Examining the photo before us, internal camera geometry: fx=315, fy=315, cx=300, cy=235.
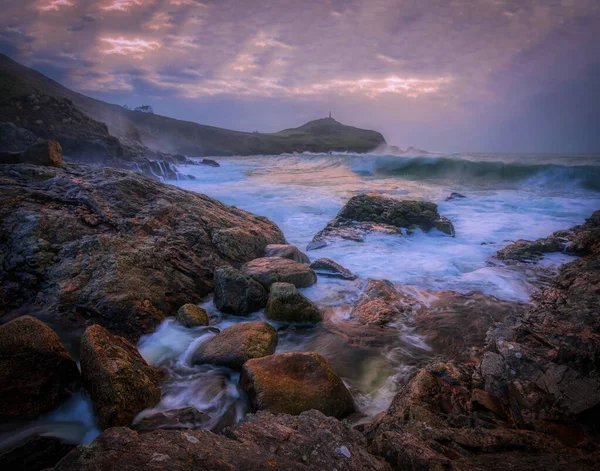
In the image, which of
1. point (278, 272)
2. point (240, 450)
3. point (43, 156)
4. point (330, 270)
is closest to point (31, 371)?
point (240, 450)

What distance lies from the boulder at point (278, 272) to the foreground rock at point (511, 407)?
97.0 inches

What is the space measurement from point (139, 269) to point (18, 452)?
227 cm

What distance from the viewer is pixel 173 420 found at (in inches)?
96.0

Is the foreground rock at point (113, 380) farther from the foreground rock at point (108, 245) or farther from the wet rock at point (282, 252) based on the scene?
the wet rock at point (282, 252)

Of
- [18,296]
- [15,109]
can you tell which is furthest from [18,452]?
[15,109]

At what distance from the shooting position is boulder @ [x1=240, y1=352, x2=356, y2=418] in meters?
2.40

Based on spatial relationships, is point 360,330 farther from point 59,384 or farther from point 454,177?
point 454,177

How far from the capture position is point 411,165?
26.6m


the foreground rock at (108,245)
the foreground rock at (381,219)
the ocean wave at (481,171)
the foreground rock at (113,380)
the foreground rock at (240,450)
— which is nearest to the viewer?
the foreground rock at (240,450)

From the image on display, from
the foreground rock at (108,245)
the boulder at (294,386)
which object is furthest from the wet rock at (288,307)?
the boulder at (294,386)

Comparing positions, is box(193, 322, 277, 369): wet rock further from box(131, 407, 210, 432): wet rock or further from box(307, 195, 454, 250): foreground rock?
box(307, 195, 454, 250): foreground rock

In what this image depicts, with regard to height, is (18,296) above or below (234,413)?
above

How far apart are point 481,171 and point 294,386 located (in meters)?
25.4

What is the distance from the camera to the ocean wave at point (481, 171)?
1912 centimetres
